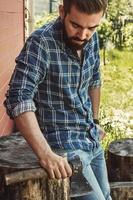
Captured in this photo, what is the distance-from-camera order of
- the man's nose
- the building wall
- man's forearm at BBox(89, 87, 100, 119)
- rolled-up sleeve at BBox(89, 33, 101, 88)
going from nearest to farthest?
1. the man's nose
2. rolled-up sleeve at BBox(89, 33, 101, 88)
3. man's forearm at BBox(89, 87, 100, 119)
4. the building wall

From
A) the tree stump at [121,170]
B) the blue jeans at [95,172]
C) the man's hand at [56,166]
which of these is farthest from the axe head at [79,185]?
the tree stump at [121,170]

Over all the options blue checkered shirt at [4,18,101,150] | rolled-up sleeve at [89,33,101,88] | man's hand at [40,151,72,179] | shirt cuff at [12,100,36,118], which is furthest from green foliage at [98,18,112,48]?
man's hand at [40,151,72,179]

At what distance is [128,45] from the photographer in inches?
597

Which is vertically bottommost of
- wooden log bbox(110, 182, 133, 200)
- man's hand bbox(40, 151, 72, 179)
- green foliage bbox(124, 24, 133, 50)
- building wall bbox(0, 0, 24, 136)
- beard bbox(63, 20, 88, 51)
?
green foliage bbox(124, 24, 133, 50)

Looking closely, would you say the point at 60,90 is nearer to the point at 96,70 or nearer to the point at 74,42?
the point at 74,42

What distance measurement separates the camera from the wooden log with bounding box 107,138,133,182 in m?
4.29

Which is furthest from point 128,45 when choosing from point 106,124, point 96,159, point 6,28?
point 96,159

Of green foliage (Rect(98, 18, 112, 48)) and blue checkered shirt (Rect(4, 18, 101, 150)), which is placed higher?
blue checkered shirt (Rect(4, 18, 101, 150))

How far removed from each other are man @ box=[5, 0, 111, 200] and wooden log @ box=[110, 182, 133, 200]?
4.29 feet

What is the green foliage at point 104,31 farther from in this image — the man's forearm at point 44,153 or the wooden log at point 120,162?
the man's forearm at point 44,153

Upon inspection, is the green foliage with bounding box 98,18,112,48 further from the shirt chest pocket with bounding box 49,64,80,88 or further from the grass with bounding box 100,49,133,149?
the shirt chest pocket with bounding box 49,64,80,88

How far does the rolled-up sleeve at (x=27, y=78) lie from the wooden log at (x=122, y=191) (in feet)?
6.20

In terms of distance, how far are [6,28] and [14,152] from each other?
8.34 feet

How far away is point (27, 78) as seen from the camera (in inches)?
97.3
